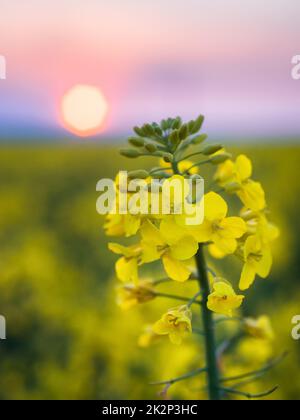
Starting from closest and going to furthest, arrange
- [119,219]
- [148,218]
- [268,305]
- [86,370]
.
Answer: [148,218]
[119,219]
[86,370]
[268,305]

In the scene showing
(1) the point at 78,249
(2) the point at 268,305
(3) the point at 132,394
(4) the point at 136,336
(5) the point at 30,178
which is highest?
(5) the point at 30,178

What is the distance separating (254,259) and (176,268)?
12.4 inches

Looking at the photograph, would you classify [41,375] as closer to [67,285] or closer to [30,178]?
[67,285]

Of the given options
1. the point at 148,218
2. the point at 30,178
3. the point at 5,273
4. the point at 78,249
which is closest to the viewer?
the point at 148,218

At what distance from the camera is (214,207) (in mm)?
1735

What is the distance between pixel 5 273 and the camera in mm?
3928

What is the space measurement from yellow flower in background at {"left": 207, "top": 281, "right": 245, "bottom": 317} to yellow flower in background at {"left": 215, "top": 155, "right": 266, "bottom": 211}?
1.26ft

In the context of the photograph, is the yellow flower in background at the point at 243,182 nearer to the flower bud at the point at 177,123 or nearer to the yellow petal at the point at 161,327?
the flower bud at the point at 177,123

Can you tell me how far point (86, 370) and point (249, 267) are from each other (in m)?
1.83

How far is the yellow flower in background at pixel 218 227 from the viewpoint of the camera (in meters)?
1.73

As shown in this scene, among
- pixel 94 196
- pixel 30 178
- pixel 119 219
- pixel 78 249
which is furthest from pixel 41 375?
pixel 30 178

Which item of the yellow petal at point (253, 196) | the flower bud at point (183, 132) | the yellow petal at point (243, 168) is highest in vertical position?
the flower bud at point (183, 132)

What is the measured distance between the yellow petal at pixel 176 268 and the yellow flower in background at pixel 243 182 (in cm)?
38

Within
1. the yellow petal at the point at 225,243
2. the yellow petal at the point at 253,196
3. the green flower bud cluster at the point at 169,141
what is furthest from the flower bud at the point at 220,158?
the yellow petal at the point at 225,243
